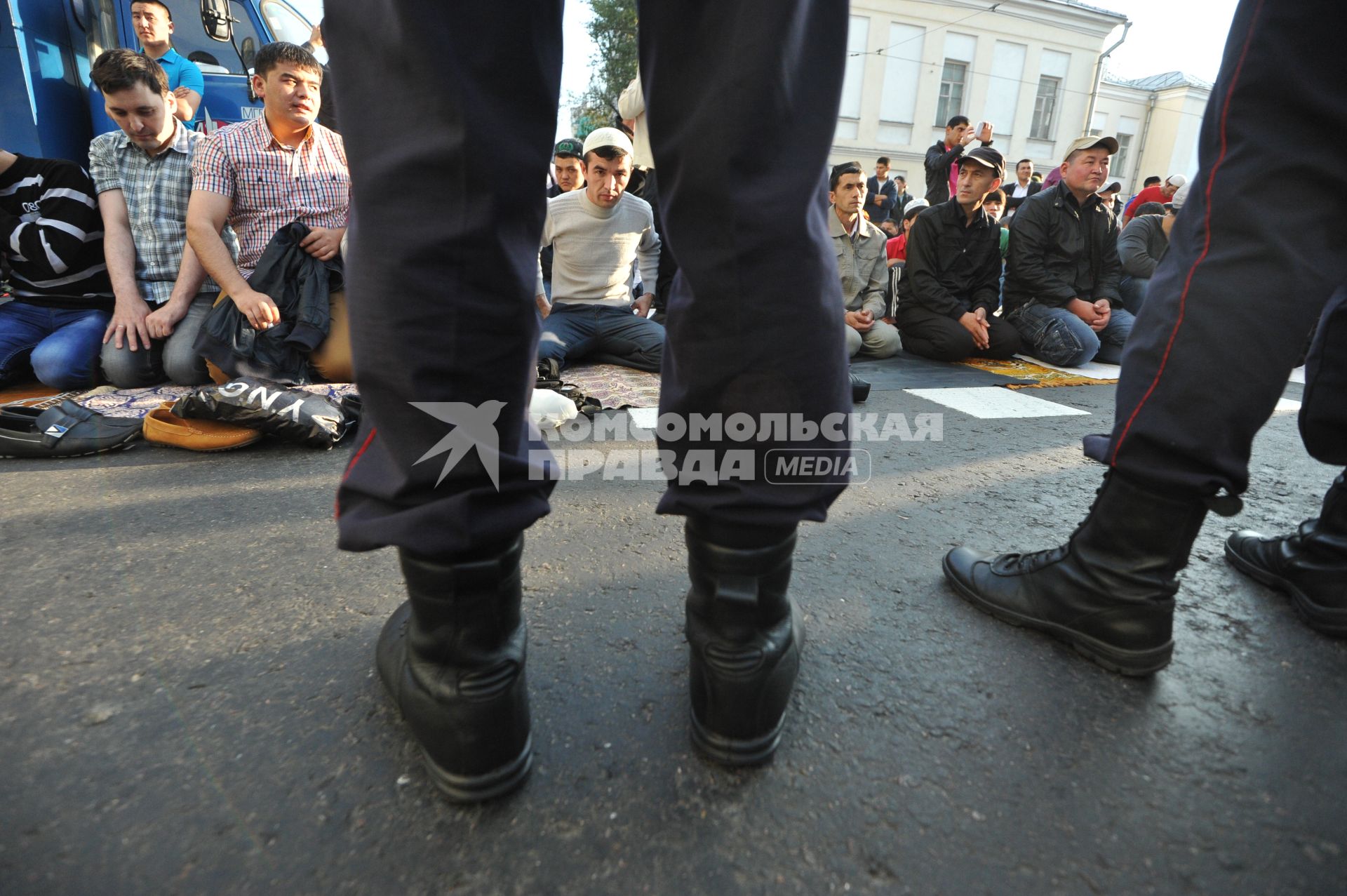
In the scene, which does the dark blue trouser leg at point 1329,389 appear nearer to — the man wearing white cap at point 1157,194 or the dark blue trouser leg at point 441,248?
the dark blue trouser leg at point 441,248

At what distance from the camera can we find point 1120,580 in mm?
1118

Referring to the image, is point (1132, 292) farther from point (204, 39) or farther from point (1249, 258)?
point (204, 39)

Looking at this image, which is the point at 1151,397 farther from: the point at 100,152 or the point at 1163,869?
the point at 100,152

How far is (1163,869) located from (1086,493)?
143cm

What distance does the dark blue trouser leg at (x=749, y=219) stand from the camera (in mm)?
713

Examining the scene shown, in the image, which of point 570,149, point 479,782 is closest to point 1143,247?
point 570,149

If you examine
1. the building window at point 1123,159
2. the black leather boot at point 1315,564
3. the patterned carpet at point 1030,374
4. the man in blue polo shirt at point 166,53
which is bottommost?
the patterned carpet at point 1030,374

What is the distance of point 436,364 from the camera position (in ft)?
2.46

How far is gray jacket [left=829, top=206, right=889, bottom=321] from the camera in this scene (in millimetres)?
4750

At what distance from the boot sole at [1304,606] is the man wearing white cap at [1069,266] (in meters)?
3.68

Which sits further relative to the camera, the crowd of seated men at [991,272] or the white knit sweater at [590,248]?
the crowd of seated men at [991,272]

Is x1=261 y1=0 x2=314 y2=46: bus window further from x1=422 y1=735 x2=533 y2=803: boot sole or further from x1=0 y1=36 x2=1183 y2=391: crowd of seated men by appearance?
x1=422 y1=735 x2=533 y2=803: boot sole

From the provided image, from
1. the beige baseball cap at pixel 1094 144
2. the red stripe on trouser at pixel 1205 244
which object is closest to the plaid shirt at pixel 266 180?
the red stripe on trouser at pixel 1205 244

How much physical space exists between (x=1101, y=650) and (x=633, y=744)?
79 cm
